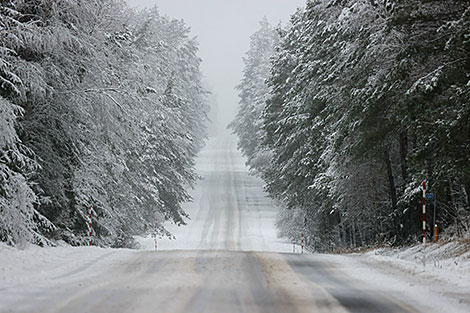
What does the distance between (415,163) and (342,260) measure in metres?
3.76

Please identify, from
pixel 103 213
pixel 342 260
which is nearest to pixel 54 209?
pixel 103 213

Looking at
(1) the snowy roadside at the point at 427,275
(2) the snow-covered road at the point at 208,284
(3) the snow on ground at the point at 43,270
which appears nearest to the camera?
(2) the snow-covered road at the point at 208,284

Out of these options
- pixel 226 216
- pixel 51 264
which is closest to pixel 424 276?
pixel 51 264

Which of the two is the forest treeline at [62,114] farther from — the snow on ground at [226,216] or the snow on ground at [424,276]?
the snow on ground at [226,216]

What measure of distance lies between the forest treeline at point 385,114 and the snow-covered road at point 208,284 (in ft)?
11.2

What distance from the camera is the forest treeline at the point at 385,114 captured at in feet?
44.8

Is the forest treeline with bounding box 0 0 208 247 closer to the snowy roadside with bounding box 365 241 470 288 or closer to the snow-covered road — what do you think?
the snow-covered road

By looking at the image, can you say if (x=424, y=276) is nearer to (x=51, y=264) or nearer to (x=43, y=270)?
(x=43, y=270)

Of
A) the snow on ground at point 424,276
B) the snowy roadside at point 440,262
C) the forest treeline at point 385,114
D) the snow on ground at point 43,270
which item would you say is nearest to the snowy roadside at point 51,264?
the snow on ground at point 43,270

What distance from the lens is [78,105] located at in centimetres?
1677

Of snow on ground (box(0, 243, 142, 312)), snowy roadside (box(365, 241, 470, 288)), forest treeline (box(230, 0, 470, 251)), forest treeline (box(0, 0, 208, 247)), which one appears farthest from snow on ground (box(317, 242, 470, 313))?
forest treeline (box(0, 0, 208, 247))

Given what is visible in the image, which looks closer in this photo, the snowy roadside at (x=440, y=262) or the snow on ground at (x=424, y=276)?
the snow on ground at (x=424, y=276)

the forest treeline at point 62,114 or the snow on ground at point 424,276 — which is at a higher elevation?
the forest treeline at point 62,114

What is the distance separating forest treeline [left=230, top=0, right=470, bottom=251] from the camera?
13648 mm
